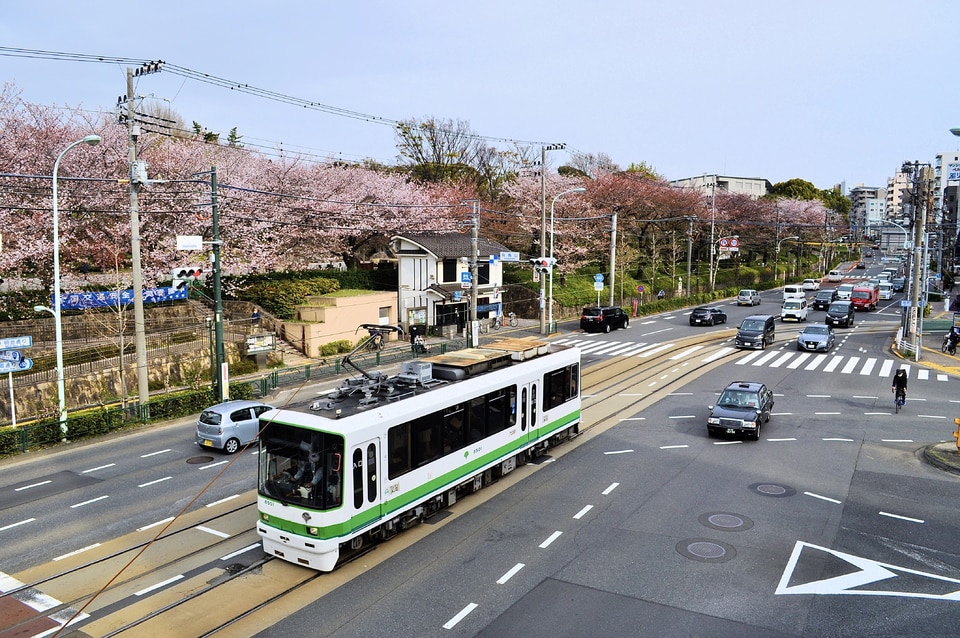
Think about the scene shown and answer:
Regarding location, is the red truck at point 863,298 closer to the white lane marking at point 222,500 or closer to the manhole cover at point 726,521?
the manhole cover at point 726,521

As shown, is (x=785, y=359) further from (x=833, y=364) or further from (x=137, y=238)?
(x=137, y=238)

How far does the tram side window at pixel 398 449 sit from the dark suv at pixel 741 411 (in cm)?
1240

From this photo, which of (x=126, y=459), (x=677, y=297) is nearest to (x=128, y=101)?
(x=126, y=459)

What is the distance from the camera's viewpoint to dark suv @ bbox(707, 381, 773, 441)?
21.3 meters

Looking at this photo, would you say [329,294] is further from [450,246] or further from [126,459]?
[126,459]

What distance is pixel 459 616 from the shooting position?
10.6 meters

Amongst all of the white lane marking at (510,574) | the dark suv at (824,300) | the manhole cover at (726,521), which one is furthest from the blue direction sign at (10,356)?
the dark suv at (824,300)

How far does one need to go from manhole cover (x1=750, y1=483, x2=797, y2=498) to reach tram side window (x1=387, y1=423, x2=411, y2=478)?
9.25 metres

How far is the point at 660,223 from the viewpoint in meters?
72.3

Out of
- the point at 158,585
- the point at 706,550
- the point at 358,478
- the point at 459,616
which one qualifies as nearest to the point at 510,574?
the point at 459,616

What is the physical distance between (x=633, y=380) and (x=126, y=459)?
70.8ft

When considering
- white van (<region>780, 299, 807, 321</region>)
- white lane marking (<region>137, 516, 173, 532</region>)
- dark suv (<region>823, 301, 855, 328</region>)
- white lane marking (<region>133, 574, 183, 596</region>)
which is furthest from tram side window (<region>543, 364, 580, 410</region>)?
white van (<region>780, 299, 807, 321</region>)

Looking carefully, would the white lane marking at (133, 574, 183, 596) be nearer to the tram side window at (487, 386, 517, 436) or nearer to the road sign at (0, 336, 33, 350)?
the tram side window at (487, 386, 517, 436)

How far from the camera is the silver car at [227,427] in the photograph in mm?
20531
